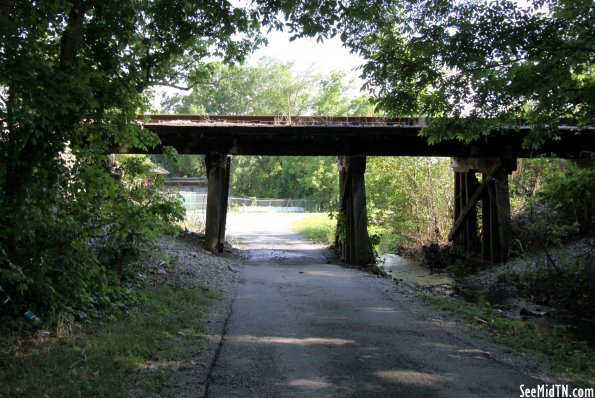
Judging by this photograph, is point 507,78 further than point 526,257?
No

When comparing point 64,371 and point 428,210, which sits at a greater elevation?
point 428,210

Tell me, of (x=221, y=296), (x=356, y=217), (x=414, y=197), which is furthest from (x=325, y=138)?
(x=221, y=296)

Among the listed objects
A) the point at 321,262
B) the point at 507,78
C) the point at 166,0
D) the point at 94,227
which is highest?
the point at 166,0

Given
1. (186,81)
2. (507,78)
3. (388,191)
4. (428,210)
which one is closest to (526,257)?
(428,210)

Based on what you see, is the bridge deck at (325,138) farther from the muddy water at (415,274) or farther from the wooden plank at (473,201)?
the muddy water at (415,274)

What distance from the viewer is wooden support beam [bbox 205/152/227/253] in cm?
1493

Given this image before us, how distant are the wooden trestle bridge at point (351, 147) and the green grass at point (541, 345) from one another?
680cm

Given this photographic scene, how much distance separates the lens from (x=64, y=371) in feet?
14.6

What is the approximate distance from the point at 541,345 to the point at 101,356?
5.49m

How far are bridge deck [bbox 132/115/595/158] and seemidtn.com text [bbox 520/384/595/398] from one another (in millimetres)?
10124

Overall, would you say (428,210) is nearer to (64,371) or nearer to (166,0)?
(166,0)

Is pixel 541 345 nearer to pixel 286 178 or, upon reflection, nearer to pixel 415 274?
pixel 415 274

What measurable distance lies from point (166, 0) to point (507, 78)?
Result: 17.9ft

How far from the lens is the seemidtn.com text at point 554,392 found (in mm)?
4484
